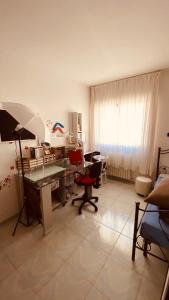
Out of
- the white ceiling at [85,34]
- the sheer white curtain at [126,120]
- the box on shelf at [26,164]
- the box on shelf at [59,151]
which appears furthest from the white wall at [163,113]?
the box on shelf at [26,164]

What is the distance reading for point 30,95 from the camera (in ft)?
7.70

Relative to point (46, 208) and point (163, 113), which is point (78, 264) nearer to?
point (46, 208)

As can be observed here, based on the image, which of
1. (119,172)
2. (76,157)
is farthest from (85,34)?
(119,172)

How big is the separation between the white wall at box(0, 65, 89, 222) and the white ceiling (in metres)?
0.11

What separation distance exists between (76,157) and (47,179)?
0.78 metres

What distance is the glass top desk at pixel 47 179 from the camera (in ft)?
6.27

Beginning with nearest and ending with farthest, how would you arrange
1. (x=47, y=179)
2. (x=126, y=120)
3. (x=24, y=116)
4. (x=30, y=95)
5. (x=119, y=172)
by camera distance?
(x=24, y=116) → (x=47, y=179) → (x=30, y=95) → (x=126, y=120) → (x=119, y=172)

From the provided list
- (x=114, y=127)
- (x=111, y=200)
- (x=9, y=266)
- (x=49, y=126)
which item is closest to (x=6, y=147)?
(x=49, y=126)

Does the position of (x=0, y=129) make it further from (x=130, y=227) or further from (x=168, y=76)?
(x=168, y=76)

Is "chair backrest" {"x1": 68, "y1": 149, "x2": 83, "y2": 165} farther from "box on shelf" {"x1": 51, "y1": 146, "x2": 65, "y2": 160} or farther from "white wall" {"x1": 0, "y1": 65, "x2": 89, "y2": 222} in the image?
"white wall" {"x1": 0, "y1": 65, "x2": 89, "y2": 222}

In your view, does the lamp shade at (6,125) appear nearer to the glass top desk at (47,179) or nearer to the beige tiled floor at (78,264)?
the glass top desk at (47,179)

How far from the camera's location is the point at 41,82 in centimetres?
250

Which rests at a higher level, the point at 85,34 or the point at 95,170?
the point at 85,34

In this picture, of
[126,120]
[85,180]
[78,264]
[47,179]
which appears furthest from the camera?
[126,120]
